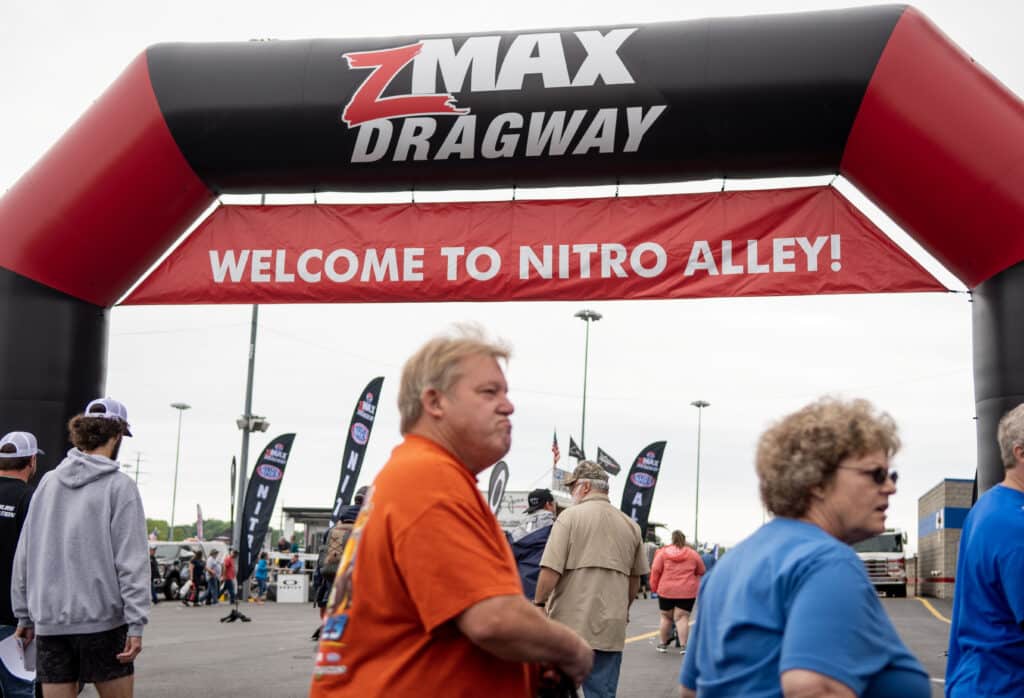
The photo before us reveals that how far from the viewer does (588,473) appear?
725cm

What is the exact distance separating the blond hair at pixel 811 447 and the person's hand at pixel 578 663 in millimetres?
611

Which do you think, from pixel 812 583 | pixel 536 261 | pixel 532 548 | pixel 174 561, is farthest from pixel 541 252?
pixel 174 561

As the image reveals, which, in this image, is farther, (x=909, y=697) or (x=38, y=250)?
(x=38, y=250)

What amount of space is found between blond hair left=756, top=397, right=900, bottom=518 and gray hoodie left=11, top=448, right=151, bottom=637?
3.64 metres

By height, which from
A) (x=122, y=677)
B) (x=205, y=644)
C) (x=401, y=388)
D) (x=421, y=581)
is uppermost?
(x=401, y=388)

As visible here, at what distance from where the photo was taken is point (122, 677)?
207 inches

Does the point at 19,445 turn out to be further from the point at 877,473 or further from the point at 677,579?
the point at 677,579

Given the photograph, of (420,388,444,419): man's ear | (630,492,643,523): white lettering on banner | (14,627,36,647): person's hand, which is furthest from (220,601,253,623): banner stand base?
(420,388,444,419): man's ear

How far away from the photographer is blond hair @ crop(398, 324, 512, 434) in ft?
9.61

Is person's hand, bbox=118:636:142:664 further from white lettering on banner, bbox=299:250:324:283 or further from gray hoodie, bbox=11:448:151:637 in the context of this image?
white lettering on banner, bbox=299:250:324:283

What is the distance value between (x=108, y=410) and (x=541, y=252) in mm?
3604

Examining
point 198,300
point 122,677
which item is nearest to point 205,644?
point 198,300

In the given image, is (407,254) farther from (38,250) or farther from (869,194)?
(869,194)

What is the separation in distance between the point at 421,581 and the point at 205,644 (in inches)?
558
